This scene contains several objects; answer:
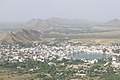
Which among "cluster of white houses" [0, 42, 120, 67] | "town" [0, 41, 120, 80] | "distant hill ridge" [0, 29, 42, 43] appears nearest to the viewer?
"town" [0, 41, 120, 80]

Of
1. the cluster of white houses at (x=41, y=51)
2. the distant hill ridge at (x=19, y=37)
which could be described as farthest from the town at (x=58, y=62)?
the distant hill ridge at (x=19, y=37)

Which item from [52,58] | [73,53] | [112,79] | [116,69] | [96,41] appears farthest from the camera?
[96,41]

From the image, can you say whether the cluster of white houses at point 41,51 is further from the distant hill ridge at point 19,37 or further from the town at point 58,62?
the distant hill ridge at point 19,37

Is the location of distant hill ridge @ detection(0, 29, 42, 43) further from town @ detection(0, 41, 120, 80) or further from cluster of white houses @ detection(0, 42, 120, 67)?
town @ detection(0, 41, 120, 80)

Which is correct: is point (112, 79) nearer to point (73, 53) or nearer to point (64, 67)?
point (64, 67)

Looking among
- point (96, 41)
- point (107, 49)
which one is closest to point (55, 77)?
point (107, 49)

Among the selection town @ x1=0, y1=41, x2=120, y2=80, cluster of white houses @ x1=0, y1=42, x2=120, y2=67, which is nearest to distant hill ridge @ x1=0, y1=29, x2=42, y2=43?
cluster of white houses @ x1=0, y1=42, x2=120, y2=67

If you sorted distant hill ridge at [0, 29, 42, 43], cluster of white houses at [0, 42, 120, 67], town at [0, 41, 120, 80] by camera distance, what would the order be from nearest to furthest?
town at [0, 41, 120, 80]
cluster of white houses at [0, 42, 120, 67]
distant hill ridge at [0, 29, 42, 43]

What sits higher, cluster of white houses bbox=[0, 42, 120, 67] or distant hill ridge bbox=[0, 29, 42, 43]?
distant hill ridge bbox=[0, 29, 42, 43]

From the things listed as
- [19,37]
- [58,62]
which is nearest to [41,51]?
[58,62]

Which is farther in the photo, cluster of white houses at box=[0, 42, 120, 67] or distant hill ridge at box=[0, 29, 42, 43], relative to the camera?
distant hill ridge at box=[0, 29, 42, 43]

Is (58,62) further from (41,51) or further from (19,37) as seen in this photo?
(19,37)
